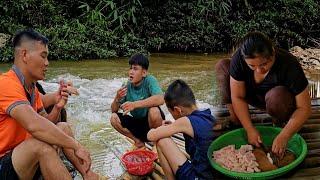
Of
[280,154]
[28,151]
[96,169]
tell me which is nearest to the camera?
[28,151]

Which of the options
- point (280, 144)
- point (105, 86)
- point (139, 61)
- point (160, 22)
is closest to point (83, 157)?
point (139, 61)

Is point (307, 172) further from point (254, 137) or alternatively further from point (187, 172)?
point (187, 172)

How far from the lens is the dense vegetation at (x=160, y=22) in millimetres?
10227

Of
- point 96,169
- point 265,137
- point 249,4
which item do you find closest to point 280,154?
point 265,137

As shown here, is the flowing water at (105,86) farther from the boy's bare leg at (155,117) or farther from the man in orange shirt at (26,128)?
the man in orange shirt at (26,128)

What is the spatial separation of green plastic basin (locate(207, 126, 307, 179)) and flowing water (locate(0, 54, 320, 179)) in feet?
2.57

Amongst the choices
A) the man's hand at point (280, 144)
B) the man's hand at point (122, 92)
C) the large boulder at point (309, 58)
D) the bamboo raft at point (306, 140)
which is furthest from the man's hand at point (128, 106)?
the large boulder at point (309, 58)

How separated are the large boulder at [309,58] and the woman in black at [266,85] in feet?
22.6

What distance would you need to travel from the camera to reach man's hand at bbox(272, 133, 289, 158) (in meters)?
2.29

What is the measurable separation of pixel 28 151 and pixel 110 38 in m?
8.49

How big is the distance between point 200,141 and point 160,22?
939 cm

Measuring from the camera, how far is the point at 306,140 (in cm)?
276

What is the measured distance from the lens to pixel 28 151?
6.48 ft

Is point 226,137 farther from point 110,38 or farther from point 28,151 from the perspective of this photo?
point 110,38
